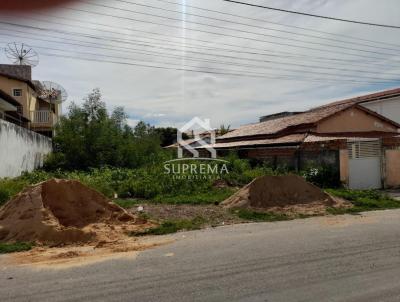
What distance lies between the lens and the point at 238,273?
5590 mm

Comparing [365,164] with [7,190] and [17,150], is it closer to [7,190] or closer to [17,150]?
[7,190]

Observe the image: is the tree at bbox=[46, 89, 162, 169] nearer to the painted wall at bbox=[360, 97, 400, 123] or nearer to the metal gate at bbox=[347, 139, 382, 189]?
the metal gate at bbox=[347, 139, 382, 189]

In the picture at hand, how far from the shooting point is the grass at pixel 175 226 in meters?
9.25

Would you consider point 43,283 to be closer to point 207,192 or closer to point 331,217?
point 331,217

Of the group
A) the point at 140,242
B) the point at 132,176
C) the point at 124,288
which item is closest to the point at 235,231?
the point at 140,242

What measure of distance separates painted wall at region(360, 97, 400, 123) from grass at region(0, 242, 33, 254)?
29920mm

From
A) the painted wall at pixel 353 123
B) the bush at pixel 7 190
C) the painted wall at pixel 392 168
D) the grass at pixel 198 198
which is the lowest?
the grass at pixel 198 198

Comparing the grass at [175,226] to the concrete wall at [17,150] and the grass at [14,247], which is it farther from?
the concrete wall at [17,150]

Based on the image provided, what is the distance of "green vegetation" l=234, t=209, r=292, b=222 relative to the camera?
1105cm

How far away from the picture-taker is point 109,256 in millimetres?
6980

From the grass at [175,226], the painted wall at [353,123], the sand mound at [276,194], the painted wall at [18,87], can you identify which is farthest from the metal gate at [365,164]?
the painted wall at [18,87]

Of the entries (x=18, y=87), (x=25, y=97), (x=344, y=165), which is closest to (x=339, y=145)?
(x=344, y=165)

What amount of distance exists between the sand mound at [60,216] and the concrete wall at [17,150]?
22.3ft

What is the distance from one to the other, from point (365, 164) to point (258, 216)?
9476 mm
